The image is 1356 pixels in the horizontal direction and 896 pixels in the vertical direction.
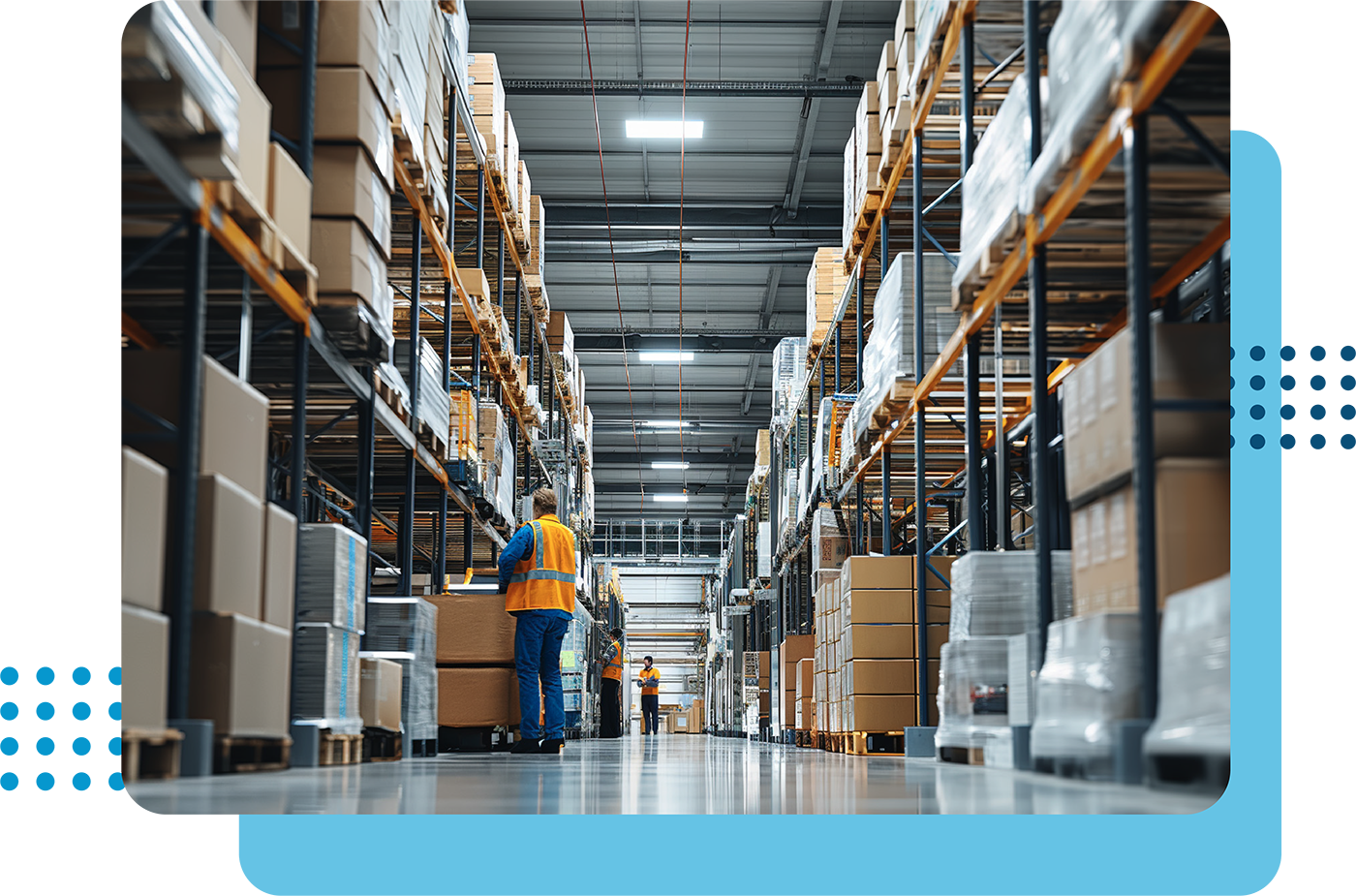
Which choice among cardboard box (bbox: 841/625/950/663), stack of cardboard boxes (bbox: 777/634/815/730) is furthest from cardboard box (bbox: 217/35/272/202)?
stack of cardboard boxes (bbox: 777/634/815/730)

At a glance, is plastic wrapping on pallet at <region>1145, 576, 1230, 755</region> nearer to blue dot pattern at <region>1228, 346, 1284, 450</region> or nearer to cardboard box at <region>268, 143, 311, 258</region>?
blue dot pattern at <region>1228, 346, 1284, 450</region>

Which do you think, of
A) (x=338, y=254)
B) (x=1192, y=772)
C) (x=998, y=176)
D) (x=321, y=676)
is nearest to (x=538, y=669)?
(x=321, y=676)

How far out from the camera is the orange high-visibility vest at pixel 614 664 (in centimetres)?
1587

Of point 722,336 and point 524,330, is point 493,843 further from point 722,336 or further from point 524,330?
point 722,336

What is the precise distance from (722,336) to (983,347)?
12.4 metres

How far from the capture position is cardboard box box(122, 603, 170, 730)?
→ 224 cm

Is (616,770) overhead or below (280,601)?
below

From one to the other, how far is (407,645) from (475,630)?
1.72 m

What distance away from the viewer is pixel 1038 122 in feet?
13.9

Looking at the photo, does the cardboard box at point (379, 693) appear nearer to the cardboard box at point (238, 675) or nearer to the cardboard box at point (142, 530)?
the cardboard box at point (238, 675)

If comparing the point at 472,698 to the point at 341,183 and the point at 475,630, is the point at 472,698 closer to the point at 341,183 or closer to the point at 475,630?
the point at 475,630

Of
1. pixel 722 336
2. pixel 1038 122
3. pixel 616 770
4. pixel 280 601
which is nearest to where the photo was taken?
pixel 280 601
